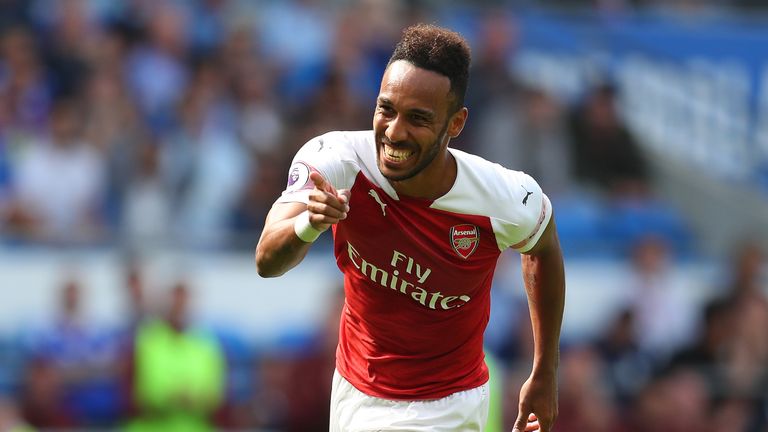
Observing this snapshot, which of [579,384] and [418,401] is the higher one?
[418,401]

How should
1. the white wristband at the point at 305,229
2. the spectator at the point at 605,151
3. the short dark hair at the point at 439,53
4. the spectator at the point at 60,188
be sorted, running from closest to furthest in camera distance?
the white wristband at the point at 305,229 → the short dark hair at the point at 439,53 → the spectator at the point at 60,188 → the spectator at the point at 605,151

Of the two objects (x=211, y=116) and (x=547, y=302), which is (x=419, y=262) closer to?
(x=547, y=302)

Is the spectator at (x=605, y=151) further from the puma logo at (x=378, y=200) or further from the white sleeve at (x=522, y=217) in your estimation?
the puma logo at (x=378, y=200)

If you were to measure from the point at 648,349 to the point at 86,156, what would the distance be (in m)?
4.90

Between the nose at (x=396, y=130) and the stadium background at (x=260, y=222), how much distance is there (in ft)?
15.7

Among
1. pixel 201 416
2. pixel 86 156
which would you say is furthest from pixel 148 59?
pixel 201 416

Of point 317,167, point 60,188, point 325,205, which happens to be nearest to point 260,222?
point 60,188

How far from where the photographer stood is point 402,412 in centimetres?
509

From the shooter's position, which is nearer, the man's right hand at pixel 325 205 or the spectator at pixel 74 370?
the man's right hand at pixel 325 205

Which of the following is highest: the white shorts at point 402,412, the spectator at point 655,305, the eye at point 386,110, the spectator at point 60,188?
the eye at point 386,110

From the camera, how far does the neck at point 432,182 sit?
4.95m

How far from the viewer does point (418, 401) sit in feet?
16.9

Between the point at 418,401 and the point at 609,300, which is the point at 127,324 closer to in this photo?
the point at 609,300

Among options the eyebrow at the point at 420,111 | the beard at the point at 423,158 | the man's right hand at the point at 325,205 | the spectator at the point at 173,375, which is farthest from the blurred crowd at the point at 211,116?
the man's right hand at the point at 325,205
